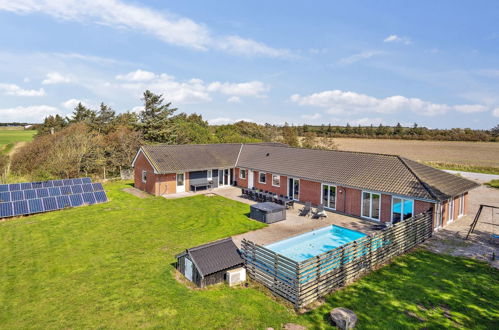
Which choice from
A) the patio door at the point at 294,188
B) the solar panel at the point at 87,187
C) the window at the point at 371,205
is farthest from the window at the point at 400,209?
the solar panel at the point at 87,187

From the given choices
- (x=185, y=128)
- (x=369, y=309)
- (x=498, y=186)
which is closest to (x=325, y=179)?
(x=369, y=309)

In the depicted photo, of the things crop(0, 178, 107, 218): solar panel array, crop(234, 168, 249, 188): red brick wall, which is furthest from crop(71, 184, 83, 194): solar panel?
crop(234, 168, 249, 188): red brick wall

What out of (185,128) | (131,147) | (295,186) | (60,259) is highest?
(185,128)

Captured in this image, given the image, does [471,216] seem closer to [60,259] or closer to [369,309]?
[369,309]

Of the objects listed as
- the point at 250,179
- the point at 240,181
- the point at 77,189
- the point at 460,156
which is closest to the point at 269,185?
the point at 250,179

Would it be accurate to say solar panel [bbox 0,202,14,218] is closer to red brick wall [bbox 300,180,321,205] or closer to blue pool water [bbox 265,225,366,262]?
blue pool water [bbox 265,225,366,262]

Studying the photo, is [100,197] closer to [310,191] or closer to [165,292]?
[165,292]
